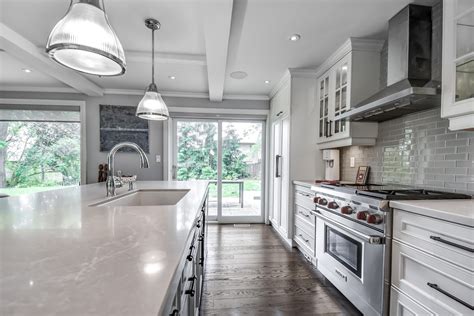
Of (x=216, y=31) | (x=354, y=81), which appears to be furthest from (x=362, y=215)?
(x=216, y=31)

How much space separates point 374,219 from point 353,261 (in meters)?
0.45

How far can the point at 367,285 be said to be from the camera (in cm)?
150

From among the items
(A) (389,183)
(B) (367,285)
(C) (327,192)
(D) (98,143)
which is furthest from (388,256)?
(D) (98,143)

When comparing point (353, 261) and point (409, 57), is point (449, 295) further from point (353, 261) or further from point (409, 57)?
point (409, 57)

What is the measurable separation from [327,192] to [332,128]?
94 centimetres

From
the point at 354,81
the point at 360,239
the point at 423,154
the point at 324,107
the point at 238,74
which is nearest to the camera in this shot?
the point at 360,239

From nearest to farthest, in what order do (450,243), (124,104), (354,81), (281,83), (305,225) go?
(450,243), (354,81), (305,225), (281,83), (124,104)

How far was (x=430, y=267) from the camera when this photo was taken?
1115 millimetres

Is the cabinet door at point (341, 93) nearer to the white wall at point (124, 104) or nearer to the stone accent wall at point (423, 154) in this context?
the stone accent wall at point (423, 154)

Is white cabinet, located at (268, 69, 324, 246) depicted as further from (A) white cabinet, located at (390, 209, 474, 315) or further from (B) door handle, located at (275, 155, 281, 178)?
(A) white cabinet, located at (390, 209, 474, 315)

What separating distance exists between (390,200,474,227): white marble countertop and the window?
4567 millimetres

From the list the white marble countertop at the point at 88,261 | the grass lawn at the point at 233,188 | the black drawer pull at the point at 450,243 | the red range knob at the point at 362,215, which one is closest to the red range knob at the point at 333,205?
the red range knob at the point at 362,215

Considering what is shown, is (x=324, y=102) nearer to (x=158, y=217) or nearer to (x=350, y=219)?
(x=350, y=219)

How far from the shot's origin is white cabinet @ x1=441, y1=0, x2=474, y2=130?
1291 mm
